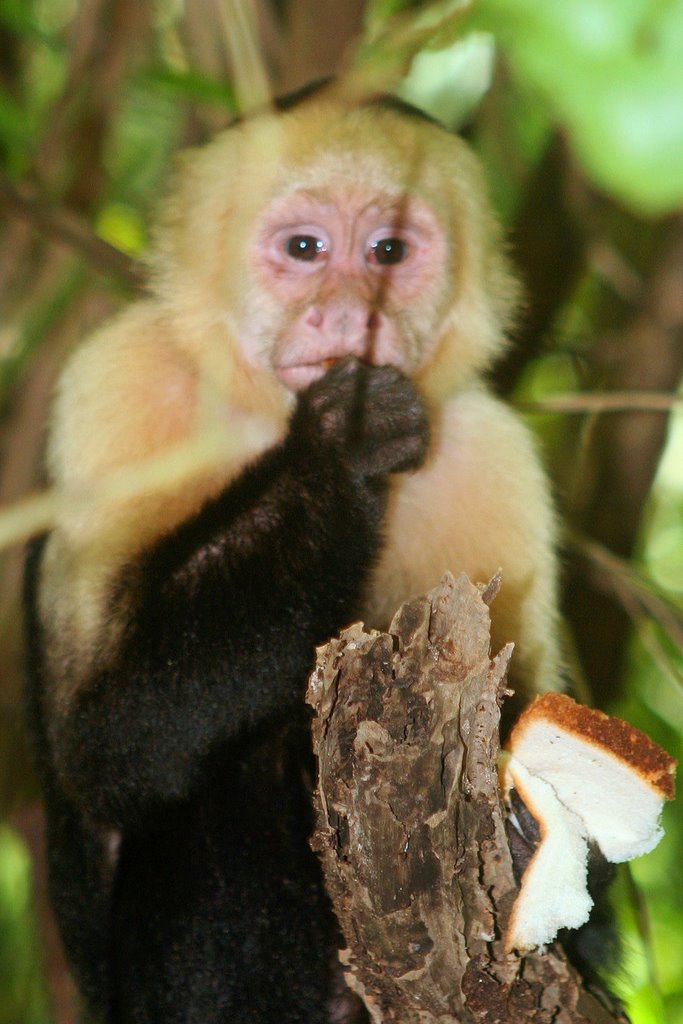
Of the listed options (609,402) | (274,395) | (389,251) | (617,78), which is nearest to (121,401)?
(274,395)

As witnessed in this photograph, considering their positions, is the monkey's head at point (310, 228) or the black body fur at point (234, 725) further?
the monkey's head at point (310, 228)

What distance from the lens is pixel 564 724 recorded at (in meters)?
1.54

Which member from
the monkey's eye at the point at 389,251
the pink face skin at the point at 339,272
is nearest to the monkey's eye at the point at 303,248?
the pink face skin at the point at 339,272

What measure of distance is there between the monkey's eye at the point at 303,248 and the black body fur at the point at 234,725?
15.0 inches

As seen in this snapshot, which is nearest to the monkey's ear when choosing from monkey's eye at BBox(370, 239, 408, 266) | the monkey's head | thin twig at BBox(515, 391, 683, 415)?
the monkey's head

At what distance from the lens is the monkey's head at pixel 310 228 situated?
2.35m

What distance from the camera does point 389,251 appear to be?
2436 millimetres

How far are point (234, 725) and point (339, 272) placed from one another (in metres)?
0.96

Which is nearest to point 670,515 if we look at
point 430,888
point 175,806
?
point 175,806

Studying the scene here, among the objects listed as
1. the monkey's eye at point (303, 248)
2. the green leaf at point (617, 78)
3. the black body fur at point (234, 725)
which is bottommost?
the black body fur at point (234, 725)

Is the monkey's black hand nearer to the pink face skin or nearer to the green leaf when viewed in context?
the pink face skin

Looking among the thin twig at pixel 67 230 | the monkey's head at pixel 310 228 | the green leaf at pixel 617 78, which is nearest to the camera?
the green leaf at pixel 617 78

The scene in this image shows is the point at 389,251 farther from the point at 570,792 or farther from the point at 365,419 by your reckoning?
the point at 570,792

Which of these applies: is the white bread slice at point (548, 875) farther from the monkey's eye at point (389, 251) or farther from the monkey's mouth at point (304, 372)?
the monkey's eye at point (389, 251)
